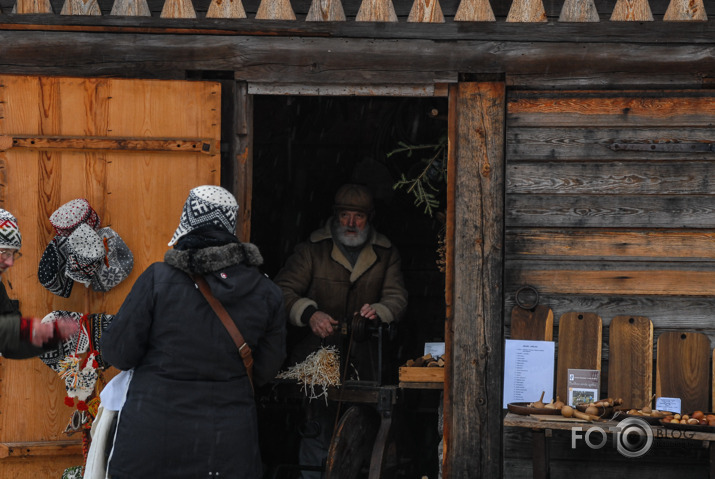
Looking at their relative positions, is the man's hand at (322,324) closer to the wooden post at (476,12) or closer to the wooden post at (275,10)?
the wooden post at (275,10)

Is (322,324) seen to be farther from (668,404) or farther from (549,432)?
(668,404)

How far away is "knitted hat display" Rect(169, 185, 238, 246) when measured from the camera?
430 centimetres

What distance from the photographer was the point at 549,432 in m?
4.92

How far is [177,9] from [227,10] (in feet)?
0.97

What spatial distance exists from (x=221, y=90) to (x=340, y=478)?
251 centimetres

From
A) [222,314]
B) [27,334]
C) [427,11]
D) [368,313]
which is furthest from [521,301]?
[27,334]

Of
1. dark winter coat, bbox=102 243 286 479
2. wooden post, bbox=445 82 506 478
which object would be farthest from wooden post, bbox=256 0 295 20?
dark winter coat, bbox=102 243 286 479

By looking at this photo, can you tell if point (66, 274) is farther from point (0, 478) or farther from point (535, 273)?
point (535, 273)

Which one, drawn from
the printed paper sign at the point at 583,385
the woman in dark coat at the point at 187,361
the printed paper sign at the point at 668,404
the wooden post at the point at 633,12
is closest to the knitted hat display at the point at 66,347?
the woman in dark coat at the point at 187,361

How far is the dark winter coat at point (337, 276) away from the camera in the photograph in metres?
7.21

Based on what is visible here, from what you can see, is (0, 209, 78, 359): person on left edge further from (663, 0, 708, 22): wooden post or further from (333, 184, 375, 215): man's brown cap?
(663, 0, 708, 22): wooden post

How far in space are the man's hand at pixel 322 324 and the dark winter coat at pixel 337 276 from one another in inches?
19.0

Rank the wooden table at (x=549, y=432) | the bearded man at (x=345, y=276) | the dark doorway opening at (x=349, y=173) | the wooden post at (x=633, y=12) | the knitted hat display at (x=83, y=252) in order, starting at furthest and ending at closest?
the dark doorway opening at (x=349, y=173), the bearded man at (x=345, y=276), the wooden post at (x=633, y=12), the knitted hat display at (x=83, y=252), the wooden table at (x=549, y=432)

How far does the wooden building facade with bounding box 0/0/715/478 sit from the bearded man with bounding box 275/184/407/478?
1.55 meters
